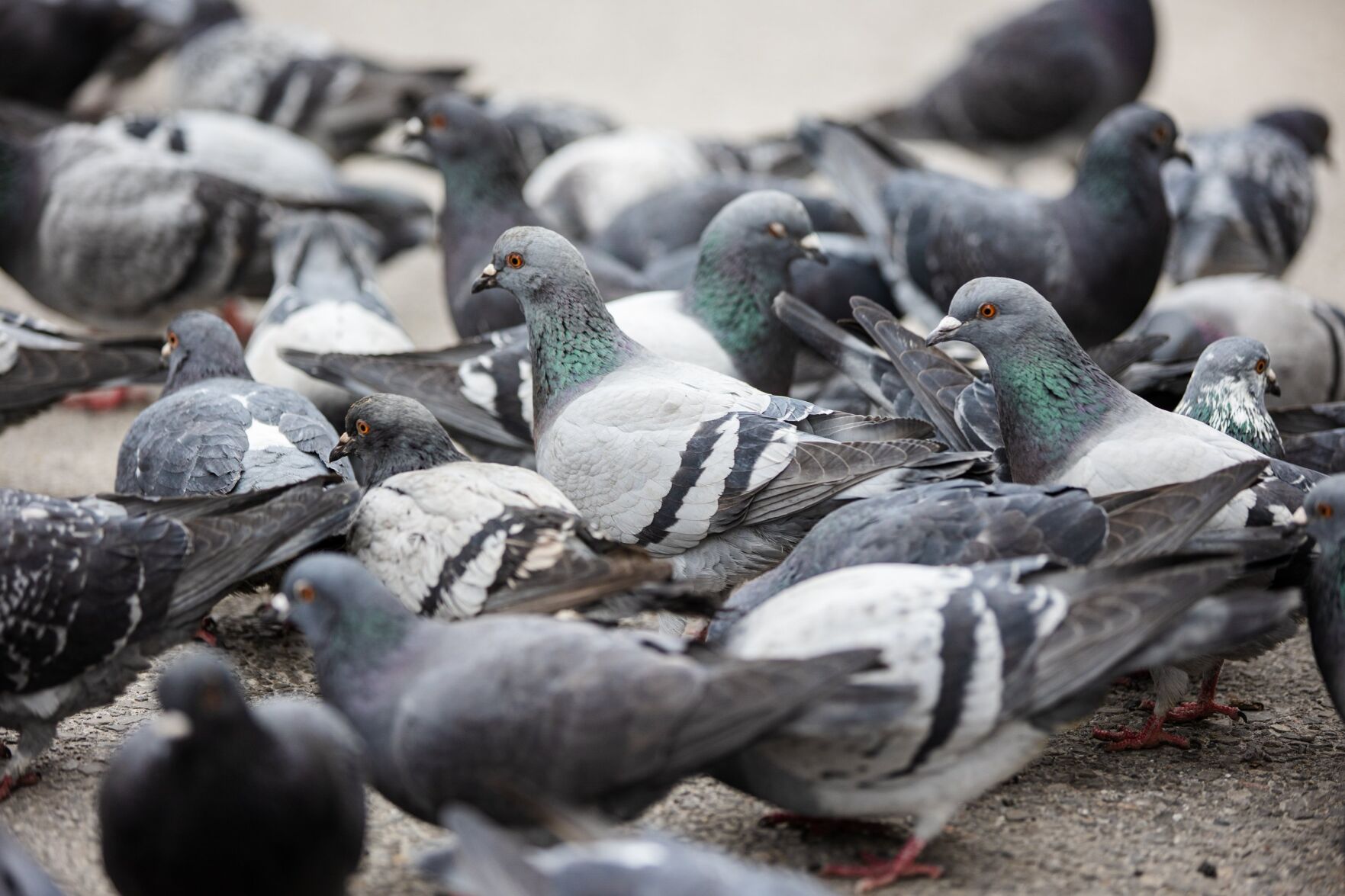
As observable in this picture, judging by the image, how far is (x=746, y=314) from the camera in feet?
17.3

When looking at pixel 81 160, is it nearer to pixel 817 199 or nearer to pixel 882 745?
pixel 817 199

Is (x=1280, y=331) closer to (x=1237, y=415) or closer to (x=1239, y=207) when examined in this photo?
(x=1237, y=415)

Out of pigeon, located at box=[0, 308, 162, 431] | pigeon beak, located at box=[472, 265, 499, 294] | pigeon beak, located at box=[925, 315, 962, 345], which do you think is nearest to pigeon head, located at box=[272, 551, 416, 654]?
pigeon beak, located at box=[472, 265, 499, 294]

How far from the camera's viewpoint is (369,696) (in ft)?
10.0

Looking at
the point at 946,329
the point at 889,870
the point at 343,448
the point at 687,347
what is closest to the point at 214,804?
the point at 889,870

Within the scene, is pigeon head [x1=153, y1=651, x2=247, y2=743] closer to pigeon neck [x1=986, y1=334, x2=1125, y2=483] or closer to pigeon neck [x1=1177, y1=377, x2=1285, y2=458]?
pigeon neck [x1=986, y1=334, x2=1125, y2=483]

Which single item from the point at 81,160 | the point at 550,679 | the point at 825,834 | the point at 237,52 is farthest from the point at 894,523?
the point at 237,52

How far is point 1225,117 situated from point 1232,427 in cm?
837

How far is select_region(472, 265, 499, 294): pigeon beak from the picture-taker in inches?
185

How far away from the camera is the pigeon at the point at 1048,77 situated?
919 cm

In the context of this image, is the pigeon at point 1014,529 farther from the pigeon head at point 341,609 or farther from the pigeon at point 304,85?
the pigeon at point 304,85

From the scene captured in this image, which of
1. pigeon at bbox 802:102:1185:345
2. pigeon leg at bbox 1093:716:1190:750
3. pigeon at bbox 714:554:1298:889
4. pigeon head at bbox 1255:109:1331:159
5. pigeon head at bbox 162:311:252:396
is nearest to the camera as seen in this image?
pigeon at bbox 714:554:1298:889

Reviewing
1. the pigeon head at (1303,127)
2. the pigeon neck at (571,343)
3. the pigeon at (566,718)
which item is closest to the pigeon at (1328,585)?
the pigeon at (566,718)

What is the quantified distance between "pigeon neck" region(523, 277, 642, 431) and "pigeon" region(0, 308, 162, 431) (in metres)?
1.66
